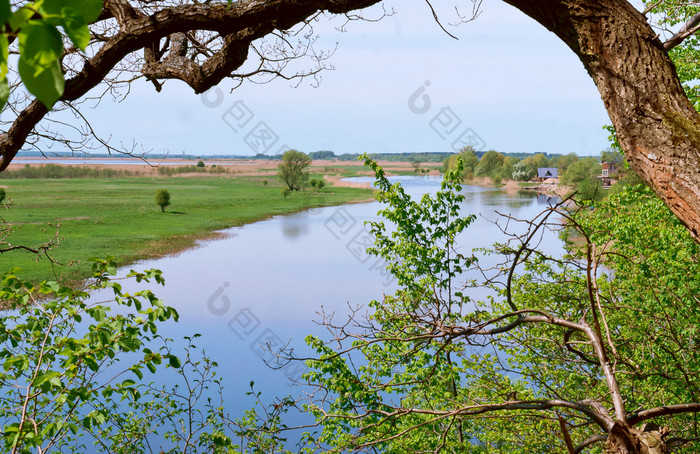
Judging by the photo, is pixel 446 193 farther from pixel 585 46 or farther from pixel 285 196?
pixel 285 196

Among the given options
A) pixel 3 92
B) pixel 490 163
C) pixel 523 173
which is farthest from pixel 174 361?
pixel 490 163

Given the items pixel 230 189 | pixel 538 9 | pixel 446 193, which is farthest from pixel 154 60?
pixel 230 189

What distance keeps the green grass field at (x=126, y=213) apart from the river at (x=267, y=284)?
2279 mm

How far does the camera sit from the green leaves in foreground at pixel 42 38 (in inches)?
24.1

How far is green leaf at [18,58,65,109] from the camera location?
610 millimetres

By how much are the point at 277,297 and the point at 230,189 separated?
44.5 meters

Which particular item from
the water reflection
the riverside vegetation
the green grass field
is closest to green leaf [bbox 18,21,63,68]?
the riverside vegetation

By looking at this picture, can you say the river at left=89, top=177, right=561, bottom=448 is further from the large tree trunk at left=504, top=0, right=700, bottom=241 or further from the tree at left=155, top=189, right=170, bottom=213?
the large tree trunk at left=504, top=0, right=700, bottom=241

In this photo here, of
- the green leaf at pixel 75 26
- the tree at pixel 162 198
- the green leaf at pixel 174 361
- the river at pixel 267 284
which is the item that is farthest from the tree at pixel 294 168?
the green leaf at pixel 75 26

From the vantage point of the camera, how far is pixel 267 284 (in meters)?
29.3

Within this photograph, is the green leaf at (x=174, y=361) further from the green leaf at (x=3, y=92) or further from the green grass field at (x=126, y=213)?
the green grass field at (x=126, y=213)

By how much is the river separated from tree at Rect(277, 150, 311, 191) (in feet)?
55.6

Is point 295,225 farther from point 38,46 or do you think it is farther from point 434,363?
point 38,46

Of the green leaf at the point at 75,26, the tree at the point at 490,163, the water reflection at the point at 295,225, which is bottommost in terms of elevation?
the tree at the point at 490,163
